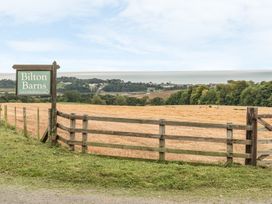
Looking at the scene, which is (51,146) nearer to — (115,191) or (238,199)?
(115,191)

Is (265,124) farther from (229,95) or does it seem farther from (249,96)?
(229,95)

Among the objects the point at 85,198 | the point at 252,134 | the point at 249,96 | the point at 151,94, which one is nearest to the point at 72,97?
the point at 151,94

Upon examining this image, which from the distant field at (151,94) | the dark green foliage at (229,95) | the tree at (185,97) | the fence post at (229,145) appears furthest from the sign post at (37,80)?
the tree at (185,97)

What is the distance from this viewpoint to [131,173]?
378 inches

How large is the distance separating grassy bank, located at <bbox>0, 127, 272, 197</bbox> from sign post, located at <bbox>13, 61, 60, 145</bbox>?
8.70 feet

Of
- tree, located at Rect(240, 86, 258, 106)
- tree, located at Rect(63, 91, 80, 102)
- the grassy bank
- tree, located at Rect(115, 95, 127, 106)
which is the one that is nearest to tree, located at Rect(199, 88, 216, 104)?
tree, located at Rect(240, 86, 258, 106)

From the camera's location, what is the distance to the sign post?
13836mm

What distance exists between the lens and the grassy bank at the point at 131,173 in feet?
29.4

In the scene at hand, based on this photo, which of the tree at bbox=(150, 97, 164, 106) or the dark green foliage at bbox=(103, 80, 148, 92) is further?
the tree at bbox=(150, 97, 164, 106)

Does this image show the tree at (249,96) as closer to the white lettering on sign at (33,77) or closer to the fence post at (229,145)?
the white lettering on sign at (33,77)

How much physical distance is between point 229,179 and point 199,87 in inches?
3628

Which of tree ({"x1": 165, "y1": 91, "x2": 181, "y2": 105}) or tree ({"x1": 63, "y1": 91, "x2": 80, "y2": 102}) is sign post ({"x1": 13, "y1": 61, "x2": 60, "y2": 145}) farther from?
tree ({"x1": 165, "y1": 91, "x2": 181, "y2": 105})

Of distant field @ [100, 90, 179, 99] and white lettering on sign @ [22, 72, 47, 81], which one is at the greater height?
white lettering on sign @ [22, 72, 47, 81]

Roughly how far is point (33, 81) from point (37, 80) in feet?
0.41
